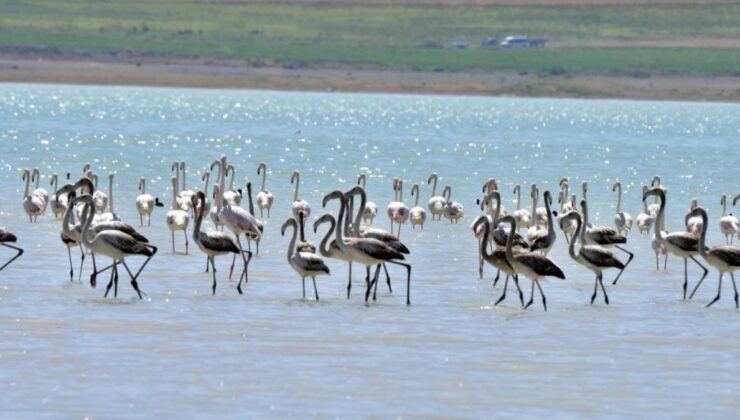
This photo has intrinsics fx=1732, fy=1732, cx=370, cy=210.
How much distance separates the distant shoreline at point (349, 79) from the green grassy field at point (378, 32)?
7.32 feet

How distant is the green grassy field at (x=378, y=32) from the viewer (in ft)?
460

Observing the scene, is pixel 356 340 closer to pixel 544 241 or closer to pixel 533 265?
pixel 533 265

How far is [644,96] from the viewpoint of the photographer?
416ft

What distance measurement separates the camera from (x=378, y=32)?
169375 mm

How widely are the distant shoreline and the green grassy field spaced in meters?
2.23

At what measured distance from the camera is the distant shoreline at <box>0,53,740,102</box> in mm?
126438

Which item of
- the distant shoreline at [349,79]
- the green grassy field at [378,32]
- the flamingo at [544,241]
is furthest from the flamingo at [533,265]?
the green grassy field at [378,32]

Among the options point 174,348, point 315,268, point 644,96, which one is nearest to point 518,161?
point 315,268

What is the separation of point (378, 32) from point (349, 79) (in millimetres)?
39916

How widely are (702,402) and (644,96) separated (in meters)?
116

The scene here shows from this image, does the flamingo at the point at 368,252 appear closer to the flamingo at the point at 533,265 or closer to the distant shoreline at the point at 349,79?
the flamingo at the point at 533,265

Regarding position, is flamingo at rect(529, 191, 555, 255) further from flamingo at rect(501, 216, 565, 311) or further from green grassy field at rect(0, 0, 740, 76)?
green grassy field at rect(0, 0, 740, 76)

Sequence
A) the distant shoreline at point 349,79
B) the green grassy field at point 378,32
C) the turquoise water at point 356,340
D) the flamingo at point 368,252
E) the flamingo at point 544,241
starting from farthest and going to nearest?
the green grassy field at point 378,32, the distant shoreline at point 349,79, the flamingo at point 544,241, the flamingo at point 368,252, the turquoise water at point 356,340

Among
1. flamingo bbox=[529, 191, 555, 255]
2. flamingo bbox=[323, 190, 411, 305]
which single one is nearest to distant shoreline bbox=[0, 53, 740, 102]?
flamingo bbox=[529, 191, 555, 255]
